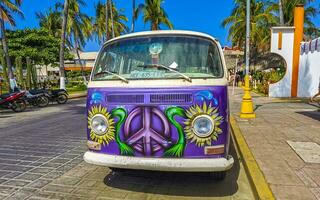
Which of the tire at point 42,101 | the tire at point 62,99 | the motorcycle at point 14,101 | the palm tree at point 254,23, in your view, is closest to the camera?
the motorcycle at point 14,101

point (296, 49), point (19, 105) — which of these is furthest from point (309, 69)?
point (19, 105)

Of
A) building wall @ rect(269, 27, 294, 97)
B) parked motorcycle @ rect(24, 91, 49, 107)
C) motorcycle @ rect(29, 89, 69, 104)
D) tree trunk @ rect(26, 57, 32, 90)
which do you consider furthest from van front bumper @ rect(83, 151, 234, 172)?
tree trunk @ rect(26, 57, 32, 90)

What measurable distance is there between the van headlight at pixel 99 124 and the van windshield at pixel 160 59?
2.00ft

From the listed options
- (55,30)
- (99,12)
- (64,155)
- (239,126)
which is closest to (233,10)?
(99,12)

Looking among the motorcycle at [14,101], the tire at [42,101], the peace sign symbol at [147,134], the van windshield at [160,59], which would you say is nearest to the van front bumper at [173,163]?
the peace sign symbol at [147,134]

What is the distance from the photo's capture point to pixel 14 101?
1538cm

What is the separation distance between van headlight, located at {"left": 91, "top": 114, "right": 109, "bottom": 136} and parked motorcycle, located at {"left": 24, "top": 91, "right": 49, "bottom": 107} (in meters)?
13.6

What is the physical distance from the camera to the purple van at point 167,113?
4164 mm

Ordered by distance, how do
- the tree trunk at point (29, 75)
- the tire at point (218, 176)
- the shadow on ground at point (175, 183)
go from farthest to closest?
the tree trunk at point (29, 75), the tire at point (218, 176), the shadow on ground at point (175, 183)

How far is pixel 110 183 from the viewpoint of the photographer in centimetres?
511

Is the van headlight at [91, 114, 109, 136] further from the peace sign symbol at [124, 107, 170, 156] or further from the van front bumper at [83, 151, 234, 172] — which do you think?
the van front bumper at [83, 151, 234, 172]

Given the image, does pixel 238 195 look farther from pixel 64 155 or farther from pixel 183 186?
pixel 64 155

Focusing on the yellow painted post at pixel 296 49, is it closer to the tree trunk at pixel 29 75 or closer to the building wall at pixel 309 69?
the building wall at pixel 309 69

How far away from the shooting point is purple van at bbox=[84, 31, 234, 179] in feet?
13.7
